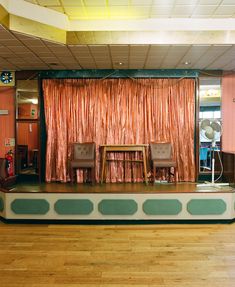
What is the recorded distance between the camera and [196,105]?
225 inches

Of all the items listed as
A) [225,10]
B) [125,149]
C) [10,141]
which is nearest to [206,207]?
[125,149]

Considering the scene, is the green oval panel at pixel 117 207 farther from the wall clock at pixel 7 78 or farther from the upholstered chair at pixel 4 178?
the wall clock at pixel 7 78

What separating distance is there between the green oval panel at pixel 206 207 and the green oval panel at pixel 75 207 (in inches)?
61.9

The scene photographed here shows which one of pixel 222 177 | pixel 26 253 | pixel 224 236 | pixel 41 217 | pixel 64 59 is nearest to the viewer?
pixel 26 253

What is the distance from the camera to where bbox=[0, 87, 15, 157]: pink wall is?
5.89 meters

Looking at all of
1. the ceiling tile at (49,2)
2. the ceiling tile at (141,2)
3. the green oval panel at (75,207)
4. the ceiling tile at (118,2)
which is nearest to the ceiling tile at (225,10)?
the ceiling tile at (141,2)

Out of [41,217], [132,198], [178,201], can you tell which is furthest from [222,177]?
[41,217]

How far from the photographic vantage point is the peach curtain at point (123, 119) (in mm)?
5699

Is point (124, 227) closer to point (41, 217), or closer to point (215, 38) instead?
point (41, 217)

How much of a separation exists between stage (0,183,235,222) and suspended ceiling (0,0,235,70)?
2.27 meters

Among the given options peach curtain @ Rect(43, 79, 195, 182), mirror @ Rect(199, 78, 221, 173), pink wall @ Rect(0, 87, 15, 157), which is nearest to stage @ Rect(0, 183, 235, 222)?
peach curtain @ Rect(43, 79, 195, 182)

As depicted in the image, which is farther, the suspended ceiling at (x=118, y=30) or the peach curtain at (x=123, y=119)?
the peach curtain at (x=123, y=119)

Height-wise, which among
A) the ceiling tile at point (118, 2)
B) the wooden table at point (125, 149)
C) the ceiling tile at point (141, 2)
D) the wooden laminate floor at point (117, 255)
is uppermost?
the ceiling tile at point (118, 2)

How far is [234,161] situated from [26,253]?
379cm
